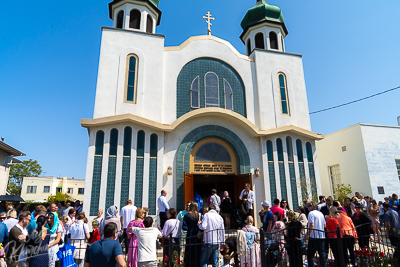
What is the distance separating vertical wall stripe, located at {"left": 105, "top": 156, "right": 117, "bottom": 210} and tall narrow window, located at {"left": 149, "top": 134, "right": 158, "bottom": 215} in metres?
1.57

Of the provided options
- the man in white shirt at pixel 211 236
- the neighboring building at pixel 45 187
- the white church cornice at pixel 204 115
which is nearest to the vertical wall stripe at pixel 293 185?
the white church cornice at pixel 204 115

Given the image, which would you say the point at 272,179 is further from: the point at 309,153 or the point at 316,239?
the point at 316,239

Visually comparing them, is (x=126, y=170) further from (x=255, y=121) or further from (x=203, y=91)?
(x=255, y=121)

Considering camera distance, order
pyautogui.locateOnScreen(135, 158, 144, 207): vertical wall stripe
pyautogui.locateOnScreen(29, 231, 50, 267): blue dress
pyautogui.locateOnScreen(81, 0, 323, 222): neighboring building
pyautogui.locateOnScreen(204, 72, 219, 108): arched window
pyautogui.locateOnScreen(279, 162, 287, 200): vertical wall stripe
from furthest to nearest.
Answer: pyautogui.locateOnScreen(204, 72, 219, 108): arched window < pyautogui.locateOnScreen(279, 162, 287, 200): vertical wall stripe < pyautogui.locateOnScreen(81, 0, 323, 222): neighboring building < pyautogui.locateOnScreen(135, 158, 144, 207): vertical wall stripe < pyautogui.locateOnScreen(29, 231, 50, 267): blue dress

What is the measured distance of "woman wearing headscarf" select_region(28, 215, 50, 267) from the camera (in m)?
5.48

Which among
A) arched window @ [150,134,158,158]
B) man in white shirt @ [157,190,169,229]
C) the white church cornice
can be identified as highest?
the white church cornice

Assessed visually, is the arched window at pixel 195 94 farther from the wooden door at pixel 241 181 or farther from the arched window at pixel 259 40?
the arched window at pixel 259 40

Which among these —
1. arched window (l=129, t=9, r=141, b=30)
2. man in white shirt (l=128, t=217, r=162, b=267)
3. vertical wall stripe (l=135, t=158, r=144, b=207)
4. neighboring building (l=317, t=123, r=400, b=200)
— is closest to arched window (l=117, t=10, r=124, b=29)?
arched window (l=129, t=9, r=141, b=30)

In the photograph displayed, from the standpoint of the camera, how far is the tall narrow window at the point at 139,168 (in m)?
11.7

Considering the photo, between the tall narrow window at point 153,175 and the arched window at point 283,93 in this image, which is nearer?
the tall narrow window at point 153,175

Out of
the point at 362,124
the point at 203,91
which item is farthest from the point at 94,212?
the point at 362,124

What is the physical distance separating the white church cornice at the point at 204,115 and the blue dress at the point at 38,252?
21.8 feet

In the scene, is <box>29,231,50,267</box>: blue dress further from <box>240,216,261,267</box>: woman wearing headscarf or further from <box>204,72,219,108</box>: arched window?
<box>204,72,219,108</box>: arched window

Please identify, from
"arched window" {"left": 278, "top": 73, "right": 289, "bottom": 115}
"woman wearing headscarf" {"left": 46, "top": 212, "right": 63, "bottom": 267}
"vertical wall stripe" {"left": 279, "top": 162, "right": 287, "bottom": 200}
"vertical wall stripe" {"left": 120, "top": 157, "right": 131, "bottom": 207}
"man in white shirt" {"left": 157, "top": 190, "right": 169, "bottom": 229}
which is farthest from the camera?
"arched window" {"left": 278, "top": 73, "right": 289, "bottom": 115}
